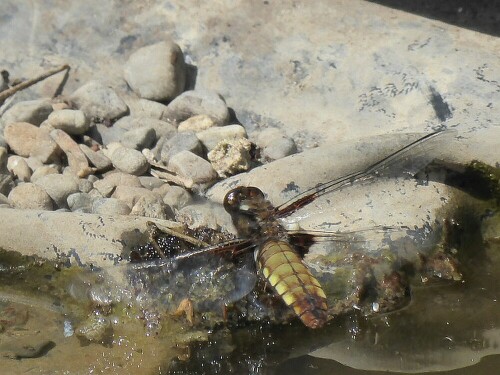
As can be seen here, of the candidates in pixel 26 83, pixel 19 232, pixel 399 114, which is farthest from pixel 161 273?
pixel 26 83

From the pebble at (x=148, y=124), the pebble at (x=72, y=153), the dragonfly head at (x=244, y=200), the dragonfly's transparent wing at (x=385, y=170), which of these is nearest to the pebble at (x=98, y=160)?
the pebble at (x=72, y=153)

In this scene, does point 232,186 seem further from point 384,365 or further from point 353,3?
point 353,3

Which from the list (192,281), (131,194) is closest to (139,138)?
(131,194)

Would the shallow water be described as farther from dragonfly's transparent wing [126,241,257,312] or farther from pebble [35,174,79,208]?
pebble [35,174,79,208]

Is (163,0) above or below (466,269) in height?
above

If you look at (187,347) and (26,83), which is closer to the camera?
(187,347)

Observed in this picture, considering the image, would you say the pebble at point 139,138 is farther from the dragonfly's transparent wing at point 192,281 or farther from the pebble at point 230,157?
the dragonfly's transparent wing at point 192,281

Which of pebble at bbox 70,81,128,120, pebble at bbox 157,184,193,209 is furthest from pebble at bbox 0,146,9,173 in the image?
pebble at bbox 157,184,193,209
